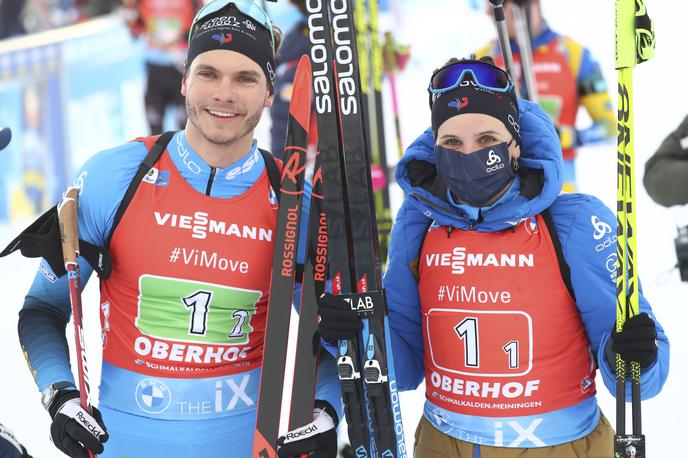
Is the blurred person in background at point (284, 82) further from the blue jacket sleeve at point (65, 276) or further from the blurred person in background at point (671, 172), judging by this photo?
the blue jacket sleeve at point (65, 276)

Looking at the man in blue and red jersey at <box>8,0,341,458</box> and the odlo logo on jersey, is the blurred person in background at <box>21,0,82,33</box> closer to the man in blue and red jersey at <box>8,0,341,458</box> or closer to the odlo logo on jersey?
the man in blue and red jersey at <box>8,0,341,458</box>

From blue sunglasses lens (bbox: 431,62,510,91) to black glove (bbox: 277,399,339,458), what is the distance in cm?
95

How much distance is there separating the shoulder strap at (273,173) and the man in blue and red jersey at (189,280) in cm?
5

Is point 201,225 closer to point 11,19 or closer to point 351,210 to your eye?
point 351,210

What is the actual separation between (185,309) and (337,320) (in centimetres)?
41

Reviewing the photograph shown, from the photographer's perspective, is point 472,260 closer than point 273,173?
Yes

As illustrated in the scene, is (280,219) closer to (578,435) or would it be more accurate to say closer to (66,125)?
(578,435)

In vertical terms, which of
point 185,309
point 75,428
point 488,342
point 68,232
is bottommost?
point 75,428

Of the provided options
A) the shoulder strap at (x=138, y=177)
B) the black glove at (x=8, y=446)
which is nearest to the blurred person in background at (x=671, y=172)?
the shoulder strap at (x=138, y=177)

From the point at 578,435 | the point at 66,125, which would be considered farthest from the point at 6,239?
the point at 578,435

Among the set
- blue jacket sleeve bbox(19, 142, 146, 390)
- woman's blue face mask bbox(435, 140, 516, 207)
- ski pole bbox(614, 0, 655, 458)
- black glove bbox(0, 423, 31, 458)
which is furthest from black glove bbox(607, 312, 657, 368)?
black glove bbox(0, 423, 31, 458)

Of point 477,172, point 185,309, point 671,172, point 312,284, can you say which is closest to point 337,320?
point 312,284

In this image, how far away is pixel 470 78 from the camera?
7.16 feet

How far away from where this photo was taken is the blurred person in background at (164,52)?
837 cm
